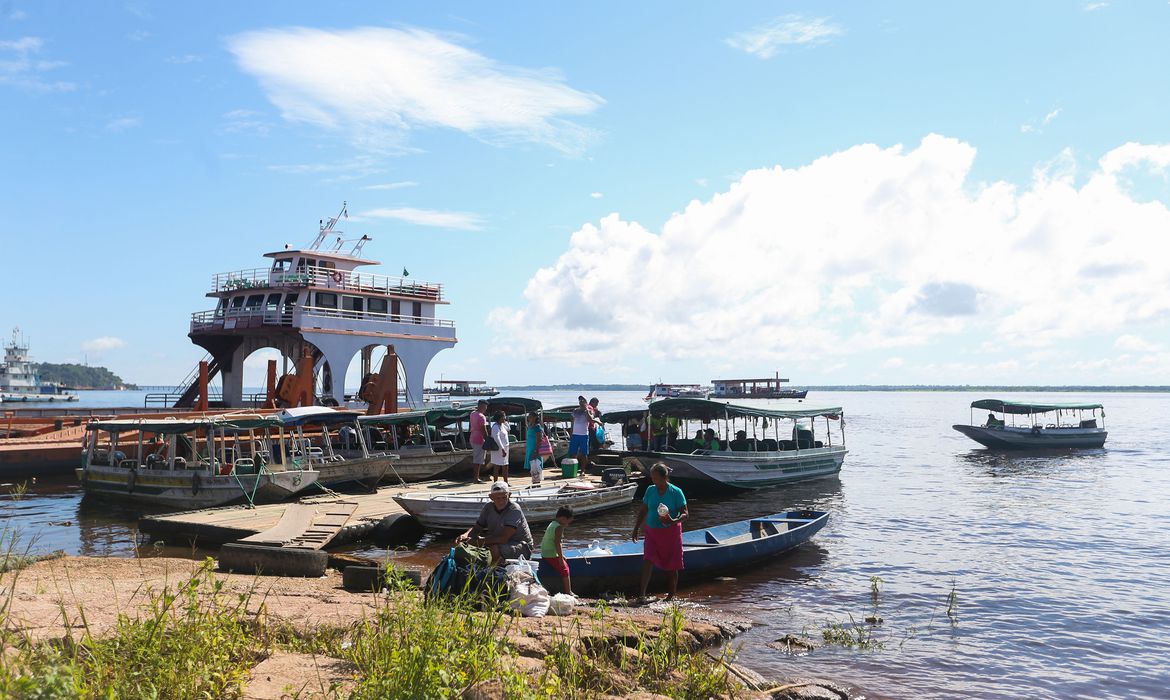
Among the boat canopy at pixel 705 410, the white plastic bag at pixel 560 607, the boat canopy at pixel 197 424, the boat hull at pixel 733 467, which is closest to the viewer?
the white plastic bag at pixel 560 607

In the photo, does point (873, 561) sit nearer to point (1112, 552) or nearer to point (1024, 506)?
point (1112, 552)

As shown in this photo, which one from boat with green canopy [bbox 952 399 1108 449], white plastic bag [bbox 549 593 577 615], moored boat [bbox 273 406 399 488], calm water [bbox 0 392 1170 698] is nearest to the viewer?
white plastic bag [bbox 549 593 577 615]

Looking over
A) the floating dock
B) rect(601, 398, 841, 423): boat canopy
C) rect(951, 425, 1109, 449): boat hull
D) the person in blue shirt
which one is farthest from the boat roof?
rect(951, 425, 1109, 449): boat hull

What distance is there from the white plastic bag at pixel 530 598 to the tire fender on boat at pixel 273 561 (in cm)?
453

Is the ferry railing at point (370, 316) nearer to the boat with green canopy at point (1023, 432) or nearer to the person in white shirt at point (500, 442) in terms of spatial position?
the person in white shirt at point (500, 442)

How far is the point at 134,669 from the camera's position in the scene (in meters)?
5.58

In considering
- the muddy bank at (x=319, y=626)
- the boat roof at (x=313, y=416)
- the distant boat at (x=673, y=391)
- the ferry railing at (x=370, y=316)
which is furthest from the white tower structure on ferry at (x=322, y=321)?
the distant boat at (x=673, y=391)

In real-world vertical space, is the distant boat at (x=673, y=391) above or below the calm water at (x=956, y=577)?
above

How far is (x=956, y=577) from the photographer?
15.0 meters

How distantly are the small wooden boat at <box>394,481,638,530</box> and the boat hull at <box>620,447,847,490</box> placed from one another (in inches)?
88.1

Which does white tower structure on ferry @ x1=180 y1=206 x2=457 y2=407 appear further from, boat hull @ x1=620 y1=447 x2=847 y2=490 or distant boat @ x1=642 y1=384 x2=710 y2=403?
distant boat @ x1=642 y1=384 x2=710 y2=403

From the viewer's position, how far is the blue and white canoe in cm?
1205

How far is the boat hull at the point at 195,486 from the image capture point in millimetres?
18094

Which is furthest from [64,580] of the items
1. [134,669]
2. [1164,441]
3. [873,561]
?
[1164,441]
